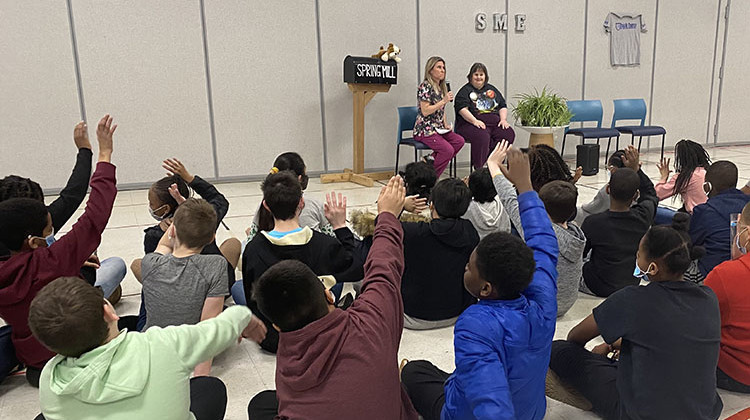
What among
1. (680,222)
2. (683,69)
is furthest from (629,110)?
(680,222)

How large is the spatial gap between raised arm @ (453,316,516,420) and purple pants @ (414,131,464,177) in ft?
15.4

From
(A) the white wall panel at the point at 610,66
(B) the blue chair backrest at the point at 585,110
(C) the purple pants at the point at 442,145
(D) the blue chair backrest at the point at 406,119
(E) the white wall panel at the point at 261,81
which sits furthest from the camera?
(A) the white wall panel at the point at 610,66

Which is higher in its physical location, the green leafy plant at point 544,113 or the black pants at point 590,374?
the green leafy plant at point 544,113

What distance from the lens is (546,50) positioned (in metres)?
7.76

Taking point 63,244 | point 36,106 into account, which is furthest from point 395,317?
point 36,106

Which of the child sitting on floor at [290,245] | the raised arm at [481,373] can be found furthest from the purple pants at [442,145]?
the raised arm at [481,373]

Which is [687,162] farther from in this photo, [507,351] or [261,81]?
[261,81]

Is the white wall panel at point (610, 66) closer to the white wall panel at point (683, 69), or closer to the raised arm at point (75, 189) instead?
the white wall panel at point (683, 69)

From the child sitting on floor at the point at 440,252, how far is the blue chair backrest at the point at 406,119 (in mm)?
4121

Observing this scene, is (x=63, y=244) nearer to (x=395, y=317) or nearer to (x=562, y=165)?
(x=395, y=317)

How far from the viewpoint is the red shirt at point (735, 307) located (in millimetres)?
1914

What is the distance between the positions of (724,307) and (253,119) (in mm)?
5466

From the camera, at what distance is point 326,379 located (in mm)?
1356

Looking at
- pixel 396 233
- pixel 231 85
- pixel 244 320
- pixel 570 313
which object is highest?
pixel 231 85
